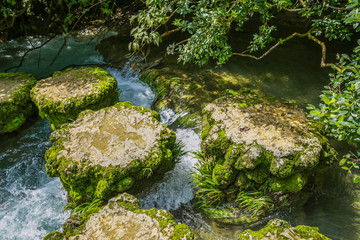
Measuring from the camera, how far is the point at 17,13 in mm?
6594

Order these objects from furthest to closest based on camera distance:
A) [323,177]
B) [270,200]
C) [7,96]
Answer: [7,96], [323,177], [270,200]

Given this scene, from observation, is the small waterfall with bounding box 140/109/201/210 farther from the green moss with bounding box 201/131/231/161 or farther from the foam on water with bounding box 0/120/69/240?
the foam on water with bounding box 0/120/69/240

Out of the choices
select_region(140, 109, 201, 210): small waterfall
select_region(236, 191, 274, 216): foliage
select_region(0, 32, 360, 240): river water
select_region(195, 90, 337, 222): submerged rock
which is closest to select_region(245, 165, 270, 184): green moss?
select_region(195, 90, 337, 222): submerged rock

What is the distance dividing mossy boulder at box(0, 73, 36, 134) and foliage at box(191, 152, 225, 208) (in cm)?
391

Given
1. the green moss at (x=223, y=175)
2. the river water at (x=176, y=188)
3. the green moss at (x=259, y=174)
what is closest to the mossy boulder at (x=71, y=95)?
the river water at (x=176, y=188)

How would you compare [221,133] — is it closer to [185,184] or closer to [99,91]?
[185,184]

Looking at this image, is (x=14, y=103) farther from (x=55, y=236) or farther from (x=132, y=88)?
(x=55, y=236)

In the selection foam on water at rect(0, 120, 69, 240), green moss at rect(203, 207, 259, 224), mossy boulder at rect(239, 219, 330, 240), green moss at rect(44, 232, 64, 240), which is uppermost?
green moss at rect(44, 232, 64, 240)

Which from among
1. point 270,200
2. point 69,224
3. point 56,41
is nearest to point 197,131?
point 270,200

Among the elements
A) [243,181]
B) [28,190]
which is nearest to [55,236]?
[28,190]

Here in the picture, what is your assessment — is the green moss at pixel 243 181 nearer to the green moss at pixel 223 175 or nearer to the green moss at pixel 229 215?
the green moss at pixel 223 175

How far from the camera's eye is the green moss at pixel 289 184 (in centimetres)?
340

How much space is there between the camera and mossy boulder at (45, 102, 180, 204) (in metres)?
3.45

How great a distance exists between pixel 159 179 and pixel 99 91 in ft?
6.68
